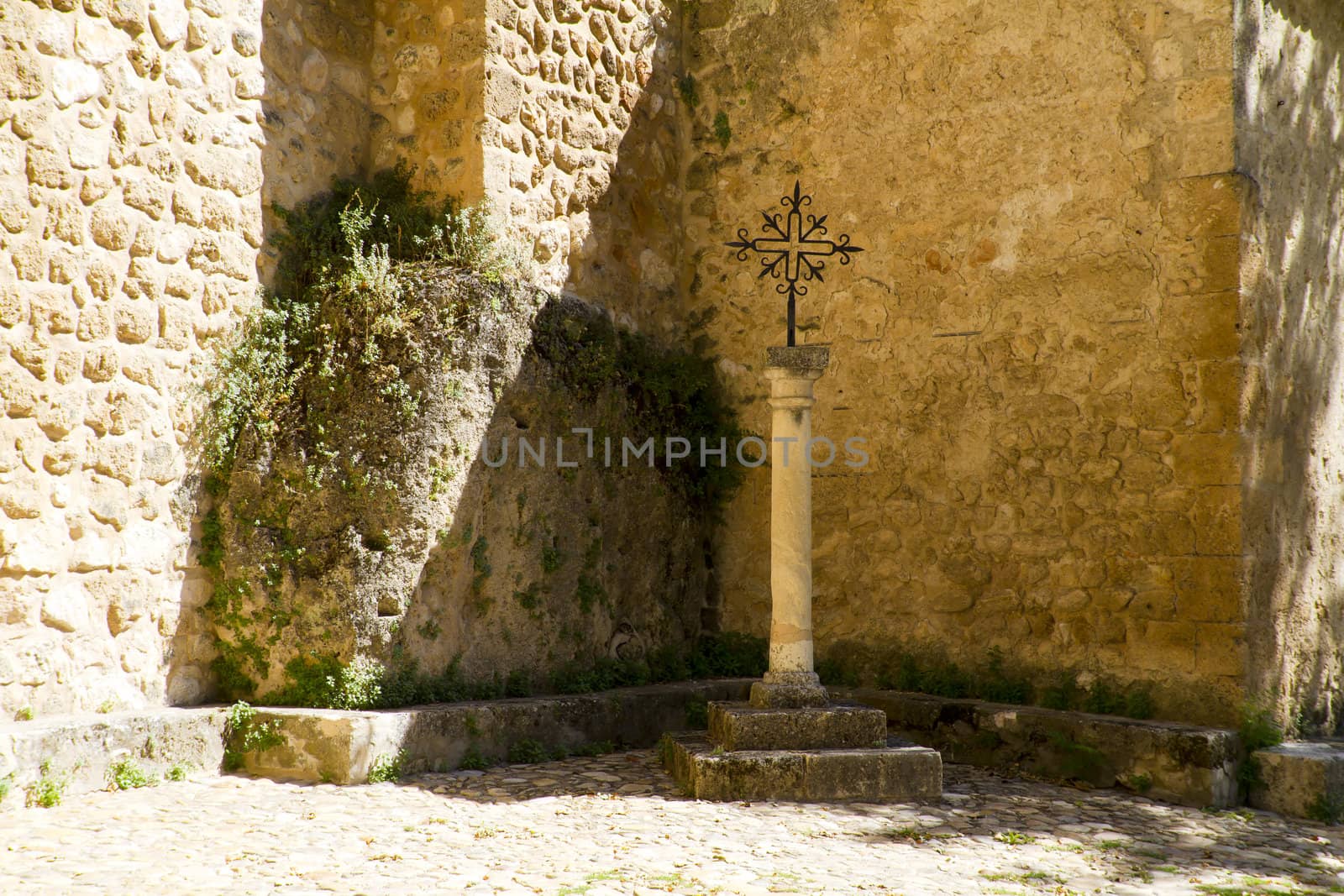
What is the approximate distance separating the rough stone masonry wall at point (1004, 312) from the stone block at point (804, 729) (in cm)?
132

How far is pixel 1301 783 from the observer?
16.1 feet

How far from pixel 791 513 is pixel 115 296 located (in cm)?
303

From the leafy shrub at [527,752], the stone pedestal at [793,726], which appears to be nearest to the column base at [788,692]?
the stone pedestal at [793,726]

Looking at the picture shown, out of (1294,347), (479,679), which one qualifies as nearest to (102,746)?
(479,679)

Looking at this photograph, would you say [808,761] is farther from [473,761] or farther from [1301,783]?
[1301,783]

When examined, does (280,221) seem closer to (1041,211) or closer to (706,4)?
(706,4)

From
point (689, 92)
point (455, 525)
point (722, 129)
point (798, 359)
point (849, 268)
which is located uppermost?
point (689, 92)

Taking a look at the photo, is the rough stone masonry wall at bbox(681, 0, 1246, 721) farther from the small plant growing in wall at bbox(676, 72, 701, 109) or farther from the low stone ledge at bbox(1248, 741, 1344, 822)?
the low stone ledge at bbox(1248, 741, 1344, 822)

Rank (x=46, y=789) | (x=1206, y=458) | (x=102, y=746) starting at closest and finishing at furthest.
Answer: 1. (x=46, y=789)
2. (x=102, y=746)
3. (x=1206, y=458)

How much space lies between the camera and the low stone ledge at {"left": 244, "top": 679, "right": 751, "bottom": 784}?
475cm

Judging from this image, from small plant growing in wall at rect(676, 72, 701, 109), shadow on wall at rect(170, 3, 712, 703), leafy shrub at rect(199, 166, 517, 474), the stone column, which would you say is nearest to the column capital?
the stone column

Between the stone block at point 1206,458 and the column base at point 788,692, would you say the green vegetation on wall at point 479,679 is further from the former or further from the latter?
the stone block at point 1206,458

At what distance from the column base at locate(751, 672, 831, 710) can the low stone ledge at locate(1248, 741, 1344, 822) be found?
1912 millimetres

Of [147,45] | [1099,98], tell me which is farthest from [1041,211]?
[147,45]
